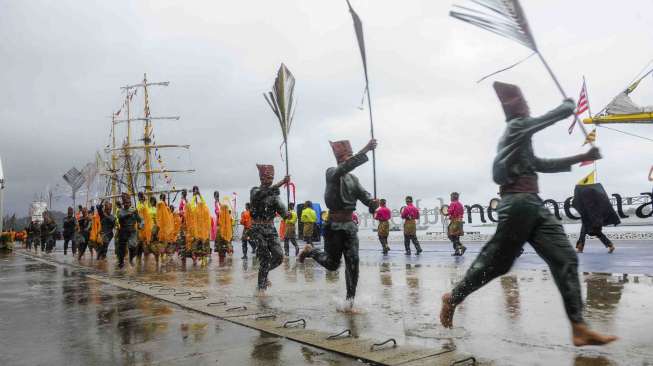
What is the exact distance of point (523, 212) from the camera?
3514mm

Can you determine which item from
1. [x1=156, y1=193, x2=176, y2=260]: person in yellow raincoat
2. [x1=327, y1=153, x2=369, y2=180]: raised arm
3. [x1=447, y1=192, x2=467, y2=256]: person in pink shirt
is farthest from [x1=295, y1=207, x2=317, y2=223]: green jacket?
[x1=327, y1=153, x2=369, y2=180]: raised arm

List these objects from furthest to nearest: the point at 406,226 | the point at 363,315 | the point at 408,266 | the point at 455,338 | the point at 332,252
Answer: the point at 406,226 < the point at 408,266 < the point at 332,252 < the point at 363,315 < the point at 455,338

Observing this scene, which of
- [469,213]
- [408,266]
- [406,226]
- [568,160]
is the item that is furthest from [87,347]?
[469,213]

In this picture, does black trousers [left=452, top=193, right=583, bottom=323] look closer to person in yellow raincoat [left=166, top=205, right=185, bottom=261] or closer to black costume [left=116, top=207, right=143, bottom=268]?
black costume [left=116, top=207, right=143, bottom=268]

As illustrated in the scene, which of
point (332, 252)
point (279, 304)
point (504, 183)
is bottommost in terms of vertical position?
point (279, 304)

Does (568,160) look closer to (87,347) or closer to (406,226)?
(87,347)

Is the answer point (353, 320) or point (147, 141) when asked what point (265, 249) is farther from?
point (147, 141)

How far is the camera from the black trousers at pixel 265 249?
690cm

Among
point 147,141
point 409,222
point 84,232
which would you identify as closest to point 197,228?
point 409,222

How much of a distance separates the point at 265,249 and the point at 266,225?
34 centimetres

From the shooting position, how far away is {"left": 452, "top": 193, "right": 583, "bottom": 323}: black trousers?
11.0ft

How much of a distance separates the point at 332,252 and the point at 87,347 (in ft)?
8.25

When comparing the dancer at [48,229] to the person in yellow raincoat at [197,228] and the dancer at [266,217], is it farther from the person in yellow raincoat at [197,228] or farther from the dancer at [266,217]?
the dancer at [266,217]

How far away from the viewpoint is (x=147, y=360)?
138 inches
